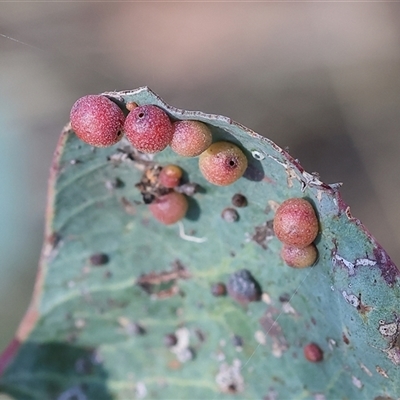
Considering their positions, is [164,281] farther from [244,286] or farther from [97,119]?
[97,119]

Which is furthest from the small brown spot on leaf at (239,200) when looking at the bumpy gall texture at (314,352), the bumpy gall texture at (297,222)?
the bumpy gall texture at (314,352)

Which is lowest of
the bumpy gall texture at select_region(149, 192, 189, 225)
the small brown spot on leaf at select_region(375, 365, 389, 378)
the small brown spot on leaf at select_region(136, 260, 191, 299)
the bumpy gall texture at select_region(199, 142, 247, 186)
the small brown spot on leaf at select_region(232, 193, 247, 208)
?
the small brown spot on leaf at select_region(375, 365, 389, 378)

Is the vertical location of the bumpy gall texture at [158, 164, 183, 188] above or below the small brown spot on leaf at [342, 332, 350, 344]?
above

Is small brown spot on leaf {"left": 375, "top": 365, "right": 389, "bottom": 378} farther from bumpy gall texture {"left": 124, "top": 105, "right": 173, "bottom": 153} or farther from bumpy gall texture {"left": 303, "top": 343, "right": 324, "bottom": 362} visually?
bumpy gall texture {"left": 124, "top": 105, "right": 173, "bottom": 153}

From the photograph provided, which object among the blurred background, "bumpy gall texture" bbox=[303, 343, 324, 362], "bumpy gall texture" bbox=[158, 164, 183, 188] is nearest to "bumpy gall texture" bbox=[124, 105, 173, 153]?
"bumpy gall texture" bbox=[158, 164, 183, 188]

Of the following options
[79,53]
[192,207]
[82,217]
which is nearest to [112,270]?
[82,217]

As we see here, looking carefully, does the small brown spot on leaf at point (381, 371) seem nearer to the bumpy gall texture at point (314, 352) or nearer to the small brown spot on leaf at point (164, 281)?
the bumpy gall texture at point (314, 352)

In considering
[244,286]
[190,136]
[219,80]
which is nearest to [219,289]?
[244,286]

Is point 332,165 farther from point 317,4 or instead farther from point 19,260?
point 19,260
